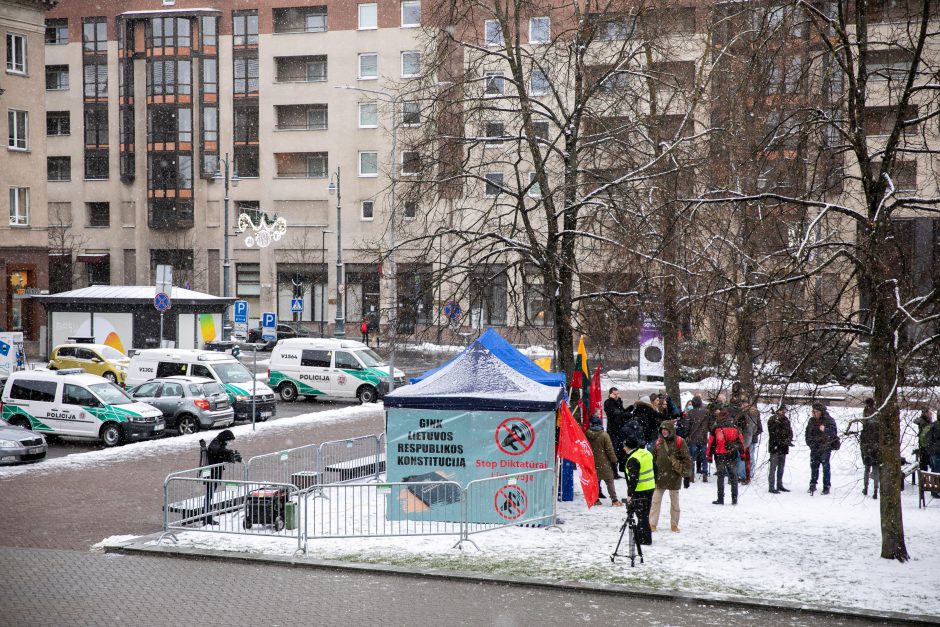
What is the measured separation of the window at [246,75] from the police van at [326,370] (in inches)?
1421

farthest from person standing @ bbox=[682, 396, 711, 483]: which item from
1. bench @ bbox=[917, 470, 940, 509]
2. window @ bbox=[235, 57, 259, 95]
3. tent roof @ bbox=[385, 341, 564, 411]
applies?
window @ bbox=[235, 57, 259, 95]

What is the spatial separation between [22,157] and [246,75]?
68.8 feet

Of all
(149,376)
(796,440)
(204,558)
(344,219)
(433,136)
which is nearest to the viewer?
(204,558)

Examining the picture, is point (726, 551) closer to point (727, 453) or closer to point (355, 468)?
point (727, 453)

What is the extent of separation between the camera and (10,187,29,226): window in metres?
47.0

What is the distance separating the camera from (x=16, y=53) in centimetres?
4703

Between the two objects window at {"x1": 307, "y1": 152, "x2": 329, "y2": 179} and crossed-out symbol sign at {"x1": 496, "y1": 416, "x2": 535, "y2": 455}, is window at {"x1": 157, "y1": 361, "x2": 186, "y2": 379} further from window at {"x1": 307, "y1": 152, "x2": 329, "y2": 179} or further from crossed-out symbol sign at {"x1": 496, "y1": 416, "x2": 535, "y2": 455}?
window at {"x1": 307, "y1": 152, "x2": 329, "y2": 179}

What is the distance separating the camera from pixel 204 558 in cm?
1324

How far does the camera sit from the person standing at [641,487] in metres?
13.3

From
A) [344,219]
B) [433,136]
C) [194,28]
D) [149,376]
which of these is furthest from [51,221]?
[433,136]

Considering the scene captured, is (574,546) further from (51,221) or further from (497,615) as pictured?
(51,221)

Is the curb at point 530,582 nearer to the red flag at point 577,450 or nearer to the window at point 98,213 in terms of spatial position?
the red flag at point 577,450

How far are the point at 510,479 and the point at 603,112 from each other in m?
7.75

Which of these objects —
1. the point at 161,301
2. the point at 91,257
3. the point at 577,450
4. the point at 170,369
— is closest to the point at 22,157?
the point at 161,301
